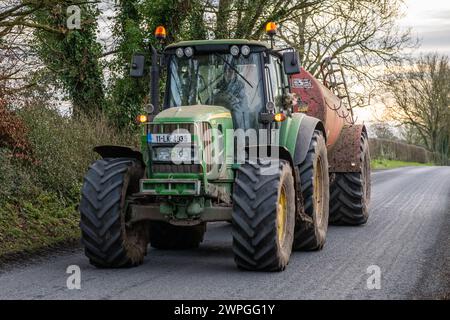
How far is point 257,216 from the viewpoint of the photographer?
8.02 metres

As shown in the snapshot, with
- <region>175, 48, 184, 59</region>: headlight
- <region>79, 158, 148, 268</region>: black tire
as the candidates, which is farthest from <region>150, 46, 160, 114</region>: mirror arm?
<region>79, 158, 148, 268</region>: black tire

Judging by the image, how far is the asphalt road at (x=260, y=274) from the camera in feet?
23.4

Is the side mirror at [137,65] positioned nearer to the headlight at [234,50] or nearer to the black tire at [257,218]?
the headlight at [234,50]

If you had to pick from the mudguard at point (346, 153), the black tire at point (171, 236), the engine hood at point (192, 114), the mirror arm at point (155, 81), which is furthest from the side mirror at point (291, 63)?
the mudguard at point (346, 153)

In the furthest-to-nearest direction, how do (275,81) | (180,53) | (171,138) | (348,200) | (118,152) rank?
(348,200) < (275,81) < (180,53) < (118,152) < (171,138)

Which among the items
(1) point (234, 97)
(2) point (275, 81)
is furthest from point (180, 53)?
(2) point (275, 81)

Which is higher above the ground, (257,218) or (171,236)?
(257,218)

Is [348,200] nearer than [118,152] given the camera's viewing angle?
No

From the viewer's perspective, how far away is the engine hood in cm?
828

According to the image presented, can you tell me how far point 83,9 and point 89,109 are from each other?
211 centimetres

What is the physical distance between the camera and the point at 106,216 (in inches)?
323

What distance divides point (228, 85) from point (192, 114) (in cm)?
109

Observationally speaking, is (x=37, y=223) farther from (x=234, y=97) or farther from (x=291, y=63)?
(x=291, y=63)

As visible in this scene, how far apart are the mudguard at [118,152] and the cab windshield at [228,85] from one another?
93 cm
